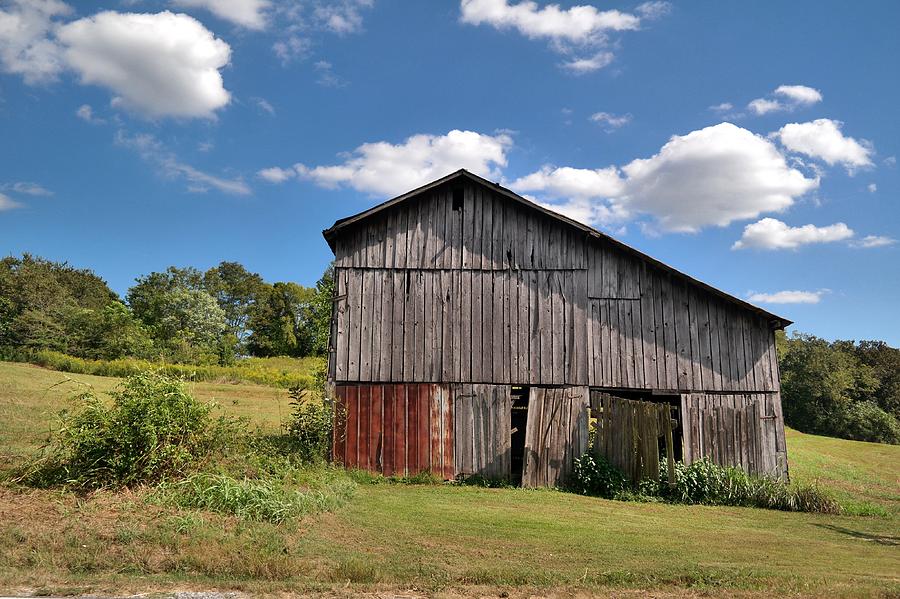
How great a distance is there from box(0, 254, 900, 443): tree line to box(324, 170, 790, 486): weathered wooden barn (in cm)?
2254

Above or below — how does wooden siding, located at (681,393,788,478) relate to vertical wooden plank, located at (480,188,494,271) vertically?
below

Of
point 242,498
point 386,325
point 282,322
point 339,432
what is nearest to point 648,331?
point 386,325

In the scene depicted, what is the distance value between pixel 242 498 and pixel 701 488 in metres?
10.9

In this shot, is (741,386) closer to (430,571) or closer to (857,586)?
(857,586)

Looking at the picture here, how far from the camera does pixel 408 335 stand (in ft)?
51.5

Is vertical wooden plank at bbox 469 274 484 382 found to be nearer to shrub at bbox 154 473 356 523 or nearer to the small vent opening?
the small vent opening

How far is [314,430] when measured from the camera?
51.6 ft

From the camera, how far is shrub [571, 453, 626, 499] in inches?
569

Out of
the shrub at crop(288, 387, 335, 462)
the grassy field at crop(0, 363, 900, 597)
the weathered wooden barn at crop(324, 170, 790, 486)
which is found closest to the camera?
the grassy field at crop(0, 363, 900, 597)

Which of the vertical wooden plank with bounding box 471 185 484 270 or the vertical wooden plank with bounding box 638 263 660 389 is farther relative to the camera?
→ the vertical wooden plank with bounding box 471 185 484 270

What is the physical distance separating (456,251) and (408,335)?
267cm

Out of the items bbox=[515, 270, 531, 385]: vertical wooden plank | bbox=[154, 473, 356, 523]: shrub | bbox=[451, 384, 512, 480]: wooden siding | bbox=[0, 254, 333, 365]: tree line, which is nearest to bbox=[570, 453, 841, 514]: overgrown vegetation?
bbox=[451, 384, 512, 480]: wooden siding

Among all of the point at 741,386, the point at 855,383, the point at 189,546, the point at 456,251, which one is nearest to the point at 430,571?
the point at 189,546

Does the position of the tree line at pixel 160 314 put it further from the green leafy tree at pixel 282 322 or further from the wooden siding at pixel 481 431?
the wooden siding at pixel 481 431
